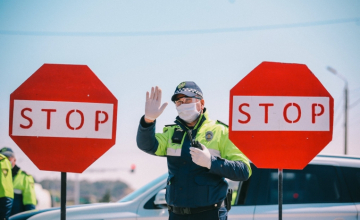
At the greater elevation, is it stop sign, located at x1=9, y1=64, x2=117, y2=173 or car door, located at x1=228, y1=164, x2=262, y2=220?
stop sign, located at x1=9, y1=64, x2=117, y2=173

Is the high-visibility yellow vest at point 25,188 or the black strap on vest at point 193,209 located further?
the high-visibility yellow vest at point 25,188

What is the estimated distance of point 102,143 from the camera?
3.48m

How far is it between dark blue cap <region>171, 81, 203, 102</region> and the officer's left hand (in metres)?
0.64

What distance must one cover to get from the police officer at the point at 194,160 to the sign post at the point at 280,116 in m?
0.22

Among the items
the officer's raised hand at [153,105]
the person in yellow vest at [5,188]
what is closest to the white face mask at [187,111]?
the officer's raised hand at [153,105]

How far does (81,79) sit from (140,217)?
8.84ft

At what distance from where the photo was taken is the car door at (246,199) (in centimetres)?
556

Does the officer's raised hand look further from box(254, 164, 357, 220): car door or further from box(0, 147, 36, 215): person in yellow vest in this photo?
box(0, 147, 36, 215): person in yellow vest

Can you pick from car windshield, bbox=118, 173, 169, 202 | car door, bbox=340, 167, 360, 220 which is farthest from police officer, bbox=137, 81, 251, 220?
car door, bbox=340, 167, 360, 220

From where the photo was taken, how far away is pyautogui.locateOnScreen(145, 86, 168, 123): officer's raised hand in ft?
11.7

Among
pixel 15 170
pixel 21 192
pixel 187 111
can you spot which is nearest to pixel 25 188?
pixel 21 192

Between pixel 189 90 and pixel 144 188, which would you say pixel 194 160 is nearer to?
pixel 189 90

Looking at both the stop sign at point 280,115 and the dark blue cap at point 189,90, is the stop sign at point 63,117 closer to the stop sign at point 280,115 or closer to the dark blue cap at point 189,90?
the dark blue cap at point 189,90

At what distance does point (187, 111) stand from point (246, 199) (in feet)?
7.56
